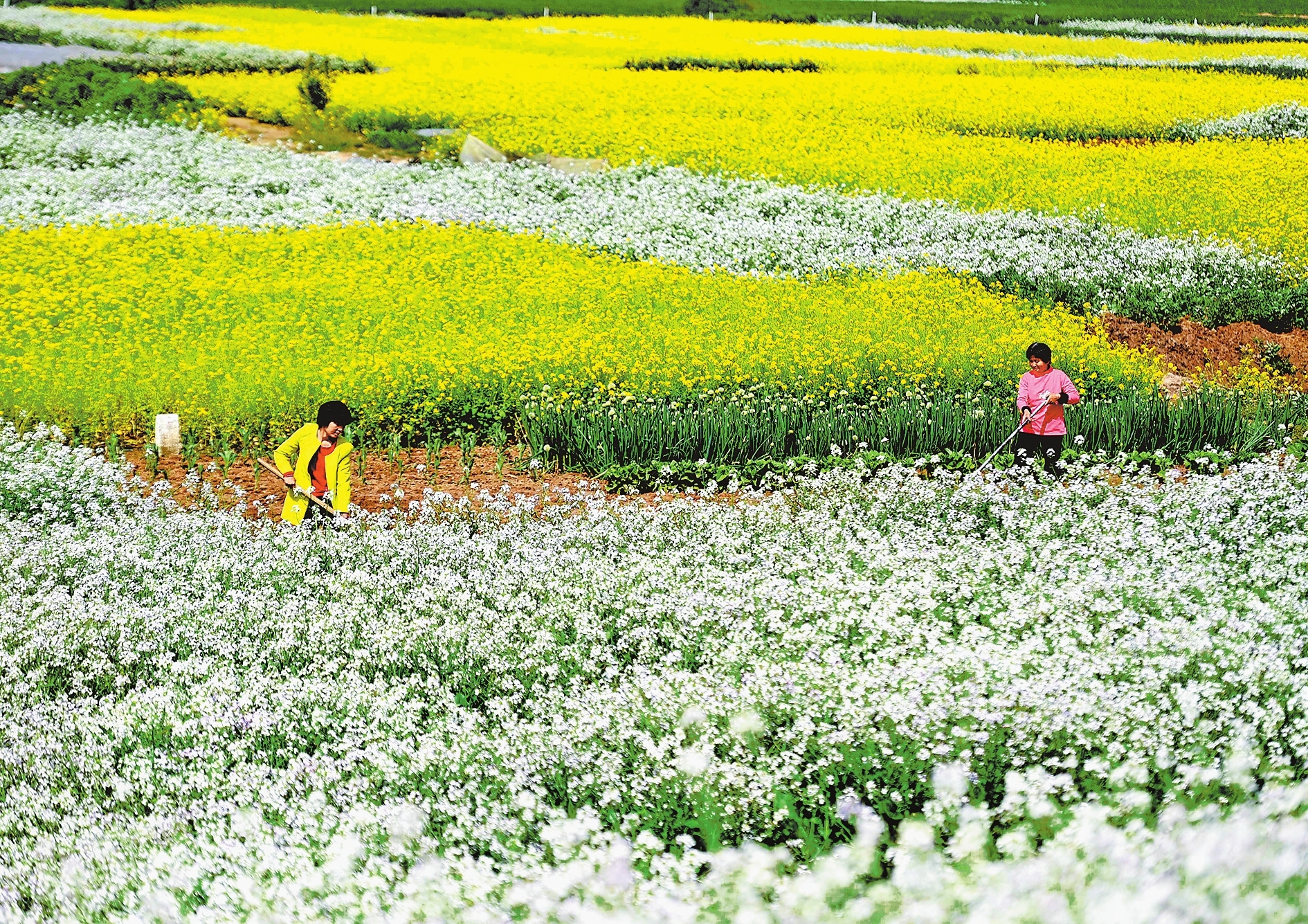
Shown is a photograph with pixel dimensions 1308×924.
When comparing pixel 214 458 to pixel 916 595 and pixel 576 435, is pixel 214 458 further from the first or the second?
pixel 916 595

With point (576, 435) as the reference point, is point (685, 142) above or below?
above

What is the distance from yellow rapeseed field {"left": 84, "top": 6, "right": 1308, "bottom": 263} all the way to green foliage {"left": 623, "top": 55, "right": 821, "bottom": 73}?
1.38 feet

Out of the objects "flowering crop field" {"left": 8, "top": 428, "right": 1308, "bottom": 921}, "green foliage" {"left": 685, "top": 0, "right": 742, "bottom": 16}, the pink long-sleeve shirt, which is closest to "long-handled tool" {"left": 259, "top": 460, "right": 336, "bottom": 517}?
"flowering crop field" {"left": 8, "top": 428, "right": 1308, "bottom": 921}

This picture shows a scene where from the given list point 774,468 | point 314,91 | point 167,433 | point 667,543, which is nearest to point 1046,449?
point 774,468

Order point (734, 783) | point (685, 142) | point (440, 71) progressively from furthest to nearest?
point (440, 71)
point (685, 142)
point (734, 783)

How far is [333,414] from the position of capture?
24.9 ft

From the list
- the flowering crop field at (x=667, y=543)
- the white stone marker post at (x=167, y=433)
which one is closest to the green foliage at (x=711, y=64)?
the flowering crop field at (x=667, y=543)

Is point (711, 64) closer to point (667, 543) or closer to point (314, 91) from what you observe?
point (314, 91)

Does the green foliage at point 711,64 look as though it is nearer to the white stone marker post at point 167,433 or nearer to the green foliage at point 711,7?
the green foliage at point 711,7

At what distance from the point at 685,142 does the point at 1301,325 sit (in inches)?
397

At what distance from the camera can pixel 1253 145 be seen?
19.2m

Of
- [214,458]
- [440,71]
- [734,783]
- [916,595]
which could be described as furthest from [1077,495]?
[440,71]

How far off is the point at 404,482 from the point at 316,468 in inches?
57.2

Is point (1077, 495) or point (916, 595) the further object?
point (1077, 495)
